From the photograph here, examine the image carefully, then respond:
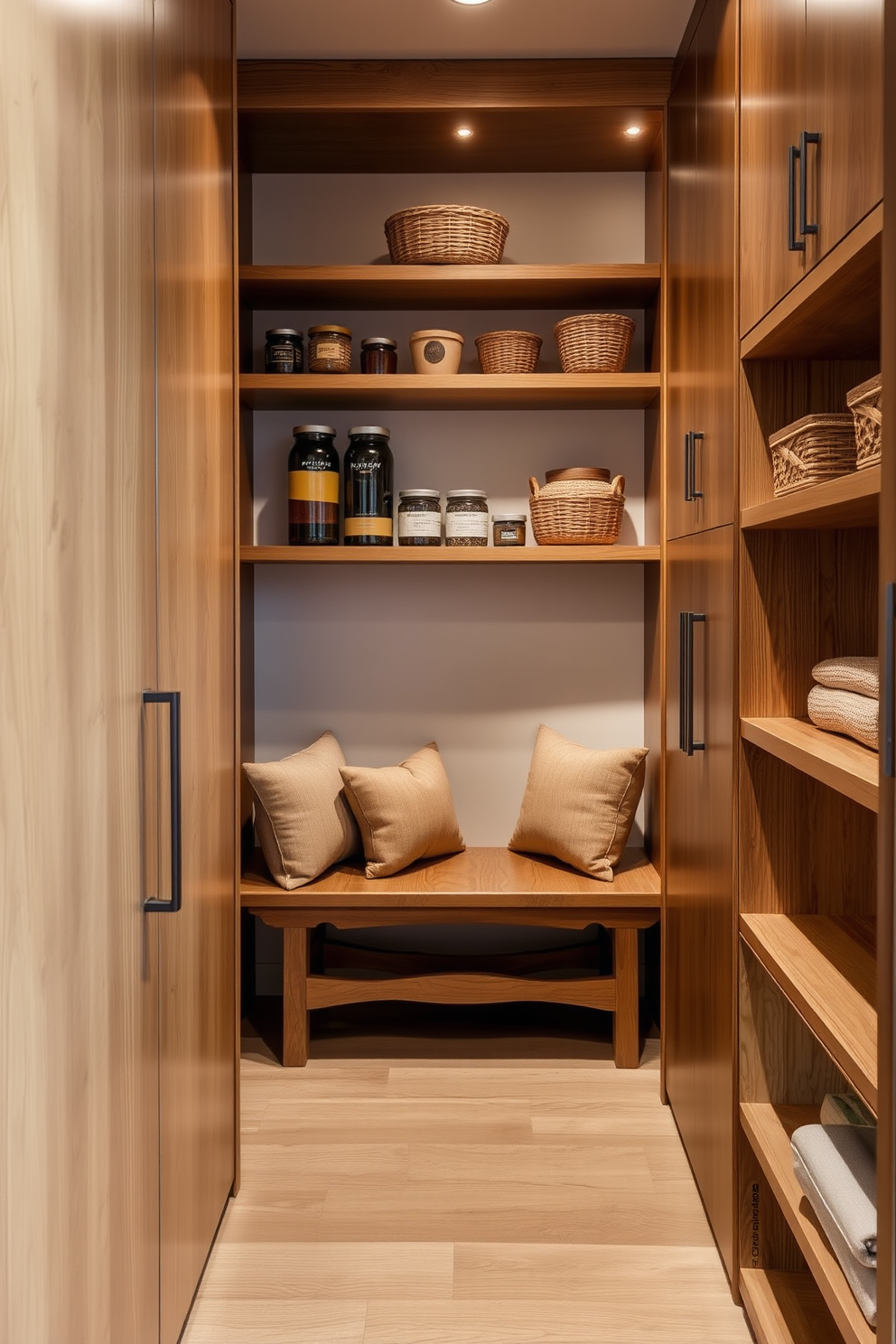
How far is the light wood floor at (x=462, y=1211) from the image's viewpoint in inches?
73.4

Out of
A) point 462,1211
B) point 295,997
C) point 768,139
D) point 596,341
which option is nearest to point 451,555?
point 596,341

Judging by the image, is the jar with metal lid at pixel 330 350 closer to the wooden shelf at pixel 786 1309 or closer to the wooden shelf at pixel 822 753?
the wooden shelf at pixel 822 753

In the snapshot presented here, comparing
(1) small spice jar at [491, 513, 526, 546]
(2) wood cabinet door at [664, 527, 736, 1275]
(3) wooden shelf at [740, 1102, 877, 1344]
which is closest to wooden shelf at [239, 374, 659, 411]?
(1) small spice jar at [491, 513, 526, 546]

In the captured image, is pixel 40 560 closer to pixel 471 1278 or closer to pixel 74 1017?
pixel 74 1017

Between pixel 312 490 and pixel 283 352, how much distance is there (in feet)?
1.23

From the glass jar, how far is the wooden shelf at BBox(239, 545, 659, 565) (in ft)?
0.18

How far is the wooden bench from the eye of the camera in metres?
2.77

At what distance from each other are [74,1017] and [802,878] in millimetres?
1241

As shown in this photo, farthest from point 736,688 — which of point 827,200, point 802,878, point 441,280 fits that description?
point 441,280

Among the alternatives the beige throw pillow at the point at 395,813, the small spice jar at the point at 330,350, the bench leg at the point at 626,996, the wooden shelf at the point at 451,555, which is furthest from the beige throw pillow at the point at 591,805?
the small spice jar at the point at 330,350

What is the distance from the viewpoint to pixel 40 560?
3.59 ft

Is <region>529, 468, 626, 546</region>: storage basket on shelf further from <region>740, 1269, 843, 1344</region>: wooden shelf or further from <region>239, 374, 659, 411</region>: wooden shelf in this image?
<region>740, 1269, 843, 1344</region>: wooden shelf

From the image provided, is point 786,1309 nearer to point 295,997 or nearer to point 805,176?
point 295,997

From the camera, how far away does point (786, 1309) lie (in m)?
1.76
